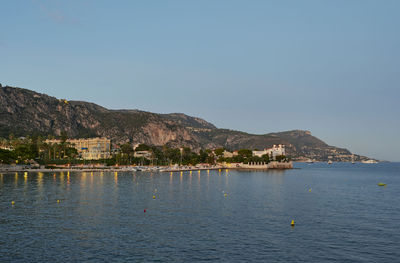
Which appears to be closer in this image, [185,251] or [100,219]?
[185,251]

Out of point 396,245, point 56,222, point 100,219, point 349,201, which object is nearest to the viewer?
point 396,245

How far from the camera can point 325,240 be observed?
149ft

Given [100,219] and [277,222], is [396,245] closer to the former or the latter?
[277,222]

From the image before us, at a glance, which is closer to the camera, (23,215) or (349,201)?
(23,215)

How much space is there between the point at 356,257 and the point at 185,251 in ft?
58.2

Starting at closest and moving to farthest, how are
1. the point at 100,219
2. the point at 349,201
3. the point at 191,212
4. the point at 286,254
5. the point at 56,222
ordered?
the point at 286,254 → the point at 56,222 → the point at 100,219 → the point at 191,212 → the point at 349,201

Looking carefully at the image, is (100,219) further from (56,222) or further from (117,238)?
(117,238)

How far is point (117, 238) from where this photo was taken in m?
45.1

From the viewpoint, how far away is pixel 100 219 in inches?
2253

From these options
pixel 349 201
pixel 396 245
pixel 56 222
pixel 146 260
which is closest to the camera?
pixel 146 260

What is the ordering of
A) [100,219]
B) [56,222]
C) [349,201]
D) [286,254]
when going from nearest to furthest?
[286,254]
[56,222]
[100,219]
[349,201]

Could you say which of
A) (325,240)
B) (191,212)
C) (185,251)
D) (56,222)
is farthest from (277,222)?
(56,222)

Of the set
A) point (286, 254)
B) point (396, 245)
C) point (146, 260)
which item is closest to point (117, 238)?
point (146, 260)

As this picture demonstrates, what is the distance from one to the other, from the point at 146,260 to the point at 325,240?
22.4 metres
